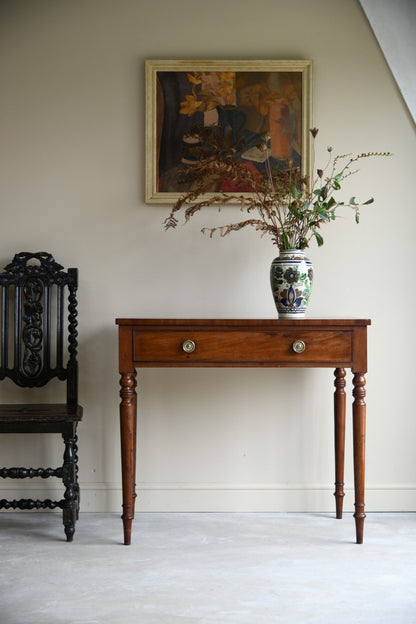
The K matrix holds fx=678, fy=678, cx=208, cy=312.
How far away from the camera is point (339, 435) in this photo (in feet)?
10.2

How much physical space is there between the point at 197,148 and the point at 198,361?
1120 mm

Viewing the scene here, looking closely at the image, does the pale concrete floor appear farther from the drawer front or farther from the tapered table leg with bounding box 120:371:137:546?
the drawer front

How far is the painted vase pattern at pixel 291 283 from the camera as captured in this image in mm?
2857

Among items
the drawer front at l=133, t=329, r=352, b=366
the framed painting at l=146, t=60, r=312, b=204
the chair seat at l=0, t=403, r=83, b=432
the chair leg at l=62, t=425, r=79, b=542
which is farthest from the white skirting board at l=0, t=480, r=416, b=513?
the framed painting at l=146, t=60, r=312, b=204

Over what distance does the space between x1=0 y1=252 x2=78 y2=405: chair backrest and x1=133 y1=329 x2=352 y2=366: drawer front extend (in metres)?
0.57

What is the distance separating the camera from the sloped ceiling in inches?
128

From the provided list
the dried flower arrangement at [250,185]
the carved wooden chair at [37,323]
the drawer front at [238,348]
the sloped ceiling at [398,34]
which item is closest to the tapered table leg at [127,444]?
the drawer front at [238,348]

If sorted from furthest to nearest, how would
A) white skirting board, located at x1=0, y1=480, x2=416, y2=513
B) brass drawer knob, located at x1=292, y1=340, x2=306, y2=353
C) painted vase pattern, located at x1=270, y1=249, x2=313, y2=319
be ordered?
white skirting board, located at x1=0, y1=480, x2=416, y2=513 → painted vase pattern, located at x1=270, y1=249, x2=313, y2=319 → brass drawer knob, located at x1=292, y1=340, x2=306, y2=353

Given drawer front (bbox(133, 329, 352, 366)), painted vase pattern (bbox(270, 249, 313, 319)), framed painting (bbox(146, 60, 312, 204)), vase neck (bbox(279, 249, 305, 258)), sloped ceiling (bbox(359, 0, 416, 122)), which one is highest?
sloped ceiling (bbox(359, 0, 416, 122))

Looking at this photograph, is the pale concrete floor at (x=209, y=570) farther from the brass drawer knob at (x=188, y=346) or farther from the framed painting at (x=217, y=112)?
the framed painting at (x=217, y=112)

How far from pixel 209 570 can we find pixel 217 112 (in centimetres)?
207

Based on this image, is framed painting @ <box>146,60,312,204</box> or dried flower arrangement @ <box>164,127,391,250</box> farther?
framed painting @ <box>146,60,312,204</box>

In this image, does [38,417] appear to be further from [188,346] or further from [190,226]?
[190,226]

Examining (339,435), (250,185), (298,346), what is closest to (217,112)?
(250,185)
